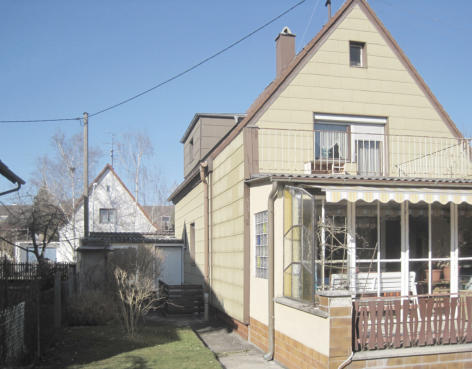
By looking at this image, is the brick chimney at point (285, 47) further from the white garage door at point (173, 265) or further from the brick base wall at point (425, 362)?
the white garage door at point (173, 265)

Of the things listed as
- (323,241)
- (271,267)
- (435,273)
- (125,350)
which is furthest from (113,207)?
(435,273)

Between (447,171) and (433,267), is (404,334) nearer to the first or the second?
(433,267)

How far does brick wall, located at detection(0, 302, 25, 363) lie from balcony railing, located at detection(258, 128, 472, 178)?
21.4 ft

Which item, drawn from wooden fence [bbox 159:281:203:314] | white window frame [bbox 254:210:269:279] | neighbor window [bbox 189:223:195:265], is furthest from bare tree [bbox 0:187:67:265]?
white window frame [bbox 254:210:269:279]

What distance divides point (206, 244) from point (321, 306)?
8.29 metres

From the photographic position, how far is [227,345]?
1184 cm

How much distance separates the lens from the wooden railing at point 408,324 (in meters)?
8.05

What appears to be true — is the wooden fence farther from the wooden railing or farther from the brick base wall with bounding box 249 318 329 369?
the wooden railing

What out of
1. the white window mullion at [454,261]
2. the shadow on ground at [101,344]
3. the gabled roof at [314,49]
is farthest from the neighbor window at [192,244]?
the white window mullion at [454,261]

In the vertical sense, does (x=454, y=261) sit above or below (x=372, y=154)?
below

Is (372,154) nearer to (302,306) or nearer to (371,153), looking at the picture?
(371,153)

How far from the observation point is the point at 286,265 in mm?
10289

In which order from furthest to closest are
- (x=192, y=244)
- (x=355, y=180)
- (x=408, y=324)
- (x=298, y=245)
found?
(x=192, y=244), (x=355, y=180), (x=298, y=245), (x=408, y=324)

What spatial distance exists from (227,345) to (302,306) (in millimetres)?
3551
